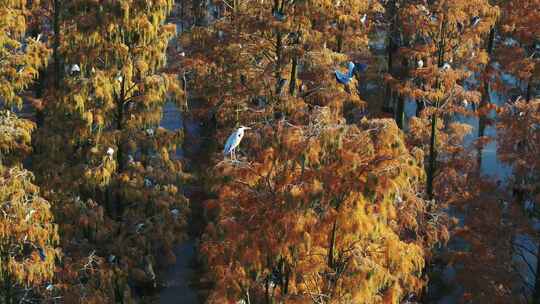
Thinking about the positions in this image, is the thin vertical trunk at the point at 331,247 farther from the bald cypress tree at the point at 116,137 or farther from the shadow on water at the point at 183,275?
the shadow on water at the point at 183,275

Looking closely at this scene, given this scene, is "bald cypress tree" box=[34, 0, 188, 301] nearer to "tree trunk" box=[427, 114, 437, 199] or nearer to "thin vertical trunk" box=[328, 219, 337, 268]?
"thin vertical trunk" box=[328, 219, 337, 268]

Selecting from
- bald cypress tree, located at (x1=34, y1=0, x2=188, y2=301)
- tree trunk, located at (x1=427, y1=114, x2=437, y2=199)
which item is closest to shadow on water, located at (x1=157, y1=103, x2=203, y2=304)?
bald cypress tree, located at (x1=34, y1=0, x2=188, y2=301)

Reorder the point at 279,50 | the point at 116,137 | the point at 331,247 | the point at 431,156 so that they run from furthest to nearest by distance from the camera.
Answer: the point at 431,156 < the point at 279,50 < the point at 116,137 < the point at 331,247

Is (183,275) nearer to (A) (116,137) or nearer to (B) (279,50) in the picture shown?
(A) (116,137)

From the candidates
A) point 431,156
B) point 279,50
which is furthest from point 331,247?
point 431,156

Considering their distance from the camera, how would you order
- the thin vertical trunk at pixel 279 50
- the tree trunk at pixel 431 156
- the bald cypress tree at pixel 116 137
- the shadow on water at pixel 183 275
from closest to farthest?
the bald cypress tree at pixel 116 137
the thin vertical trunk at pixel 279 50
the tree trunk at pixel 431 156
the shadow on water at pixel 183 275

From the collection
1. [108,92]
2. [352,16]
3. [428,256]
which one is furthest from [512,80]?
[108,92]

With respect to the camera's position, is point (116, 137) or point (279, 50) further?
point (279, 50)

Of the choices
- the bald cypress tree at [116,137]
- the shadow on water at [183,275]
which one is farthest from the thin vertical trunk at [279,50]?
the shadow on water at [183,275]

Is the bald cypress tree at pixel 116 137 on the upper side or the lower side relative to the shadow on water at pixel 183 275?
upper

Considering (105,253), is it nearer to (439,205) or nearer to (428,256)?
(428,256)

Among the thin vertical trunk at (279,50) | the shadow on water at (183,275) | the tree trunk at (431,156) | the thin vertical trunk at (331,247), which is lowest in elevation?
the shadow on water at (183,275)
